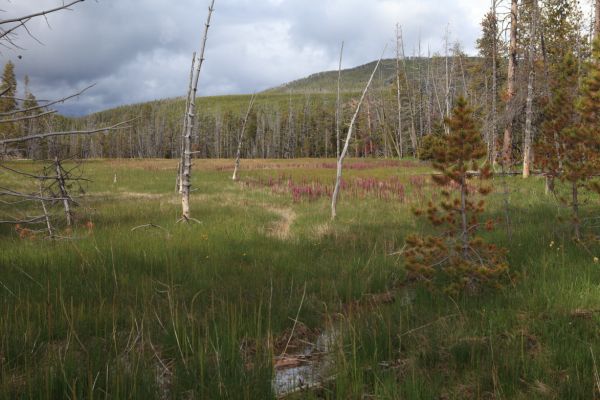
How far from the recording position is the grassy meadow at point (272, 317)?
8.30ft

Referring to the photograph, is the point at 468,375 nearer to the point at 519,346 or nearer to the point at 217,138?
the point at 519,346

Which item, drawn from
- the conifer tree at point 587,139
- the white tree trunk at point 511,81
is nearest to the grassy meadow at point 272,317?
the conifer tree at point 587,139

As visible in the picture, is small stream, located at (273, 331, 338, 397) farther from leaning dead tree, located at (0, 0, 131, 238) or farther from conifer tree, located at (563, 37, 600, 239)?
conifer tree, located at (563, 37, 600, 239)

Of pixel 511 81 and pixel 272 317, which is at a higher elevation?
pixel 511 81

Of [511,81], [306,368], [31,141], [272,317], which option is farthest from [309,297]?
[511,81]

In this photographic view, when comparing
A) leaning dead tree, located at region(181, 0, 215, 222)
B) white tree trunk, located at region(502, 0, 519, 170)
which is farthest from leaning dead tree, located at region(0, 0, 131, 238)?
white tree trunk, located at region(502, 0, 519, 170)

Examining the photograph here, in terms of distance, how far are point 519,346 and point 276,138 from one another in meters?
96.0

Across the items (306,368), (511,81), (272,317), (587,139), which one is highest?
(511,81)

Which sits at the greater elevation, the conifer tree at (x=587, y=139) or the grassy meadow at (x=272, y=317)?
the conifer tree at (x=587, y=139)

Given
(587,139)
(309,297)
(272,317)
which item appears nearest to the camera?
(272,317)

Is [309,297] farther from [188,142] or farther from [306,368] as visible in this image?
[188,142]

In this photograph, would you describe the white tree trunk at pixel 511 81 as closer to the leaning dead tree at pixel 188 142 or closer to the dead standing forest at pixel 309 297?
the dead standing forest at pixel 309 297

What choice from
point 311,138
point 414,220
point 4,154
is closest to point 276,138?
point 311,138

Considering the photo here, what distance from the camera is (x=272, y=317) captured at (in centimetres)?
399
